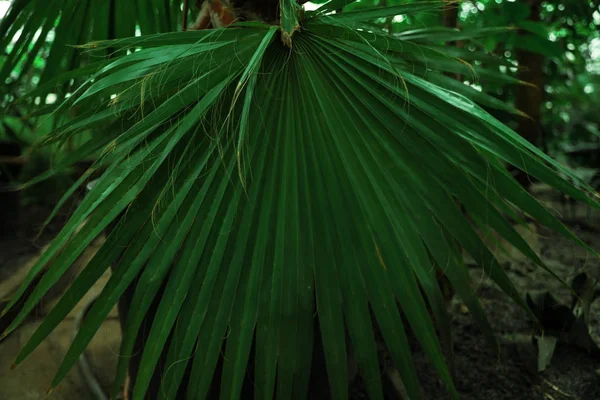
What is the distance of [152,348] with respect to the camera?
68cm

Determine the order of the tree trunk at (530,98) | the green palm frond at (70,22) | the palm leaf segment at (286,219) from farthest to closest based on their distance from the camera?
the tree trunk at (530,98) < the green palm frond at (70,22) < the palm leaf segment at (286,219)

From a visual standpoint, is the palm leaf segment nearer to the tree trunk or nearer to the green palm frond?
the green palm frond

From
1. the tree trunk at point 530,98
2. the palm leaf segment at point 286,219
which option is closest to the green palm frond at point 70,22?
the palm leaf segment at point 286,219

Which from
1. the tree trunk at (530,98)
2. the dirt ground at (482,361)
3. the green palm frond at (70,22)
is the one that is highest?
the green palm frond at (70,22)

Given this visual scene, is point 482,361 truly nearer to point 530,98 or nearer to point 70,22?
point 70,22

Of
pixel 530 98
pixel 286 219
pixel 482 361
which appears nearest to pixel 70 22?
pixel 286 219

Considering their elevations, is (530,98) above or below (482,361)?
above

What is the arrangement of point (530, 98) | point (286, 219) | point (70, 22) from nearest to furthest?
point (286, 219) < point (70, 22) < point (530, 98)

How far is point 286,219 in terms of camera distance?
70cm

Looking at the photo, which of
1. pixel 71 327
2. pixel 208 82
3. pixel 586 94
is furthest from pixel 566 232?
pixel 586 94

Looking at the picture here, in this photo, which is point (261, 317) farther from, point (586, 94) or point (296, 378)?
point (586, 94)

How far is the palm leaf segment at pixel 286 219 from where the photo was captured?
26.7 inches

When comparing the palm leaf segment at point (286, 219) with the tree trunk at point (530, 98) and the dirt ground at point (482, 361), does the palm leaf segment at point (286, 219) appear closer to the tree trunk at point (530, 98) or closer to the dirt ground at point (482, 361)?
the dirt ground at point (482, 361)

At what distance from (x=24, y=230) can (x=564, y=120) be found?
368 cm
